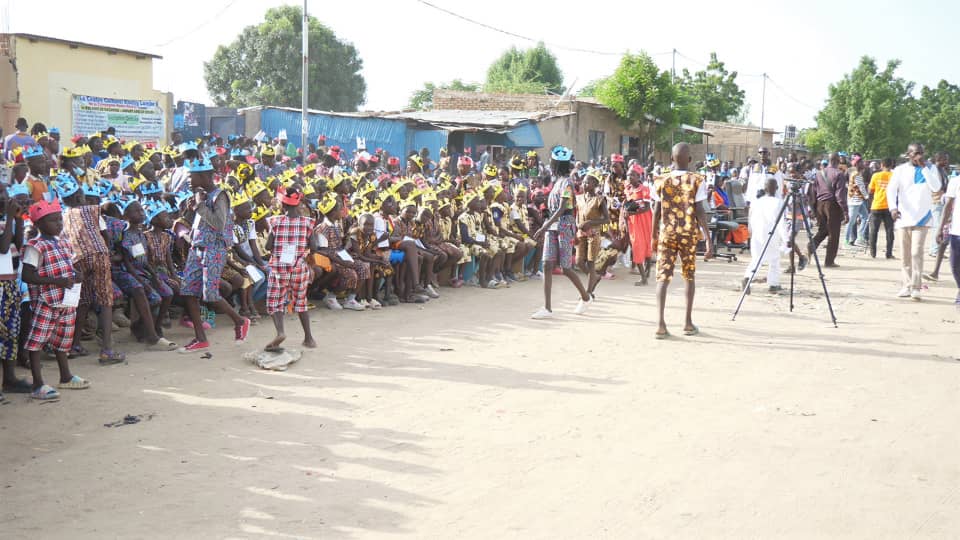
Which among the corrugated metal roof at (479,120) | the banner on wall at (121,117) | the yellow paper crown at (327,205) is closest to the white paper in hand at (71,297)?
the yellow paper crown at (327,205)

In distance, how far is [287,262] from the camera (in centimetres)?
731

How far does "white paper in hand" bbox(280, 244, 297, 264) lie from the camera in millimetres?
7277

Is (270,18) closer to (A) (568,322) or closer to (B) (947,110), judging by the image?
(B) (947,110)

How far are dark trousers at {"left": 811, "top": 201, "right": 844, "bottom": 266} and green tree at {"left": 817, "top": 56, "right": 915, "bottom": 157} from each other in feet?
119

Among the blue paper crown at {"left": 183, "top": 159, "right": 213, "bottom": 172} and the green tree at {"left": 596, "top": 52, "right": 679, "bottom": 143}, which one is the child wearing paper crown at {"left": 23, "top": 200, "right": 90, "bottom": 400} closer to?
the blue paper crown at {"left": 183, "top": 159, "right": 213, "bottom": 172}

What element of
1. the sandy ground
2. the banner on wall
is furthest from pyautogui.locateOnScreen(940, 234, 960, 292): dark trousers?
the banner on wall

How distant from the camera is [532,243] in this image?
508 inches

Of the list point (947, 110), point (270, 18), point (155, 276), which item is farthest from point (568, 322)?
point (947, 110)

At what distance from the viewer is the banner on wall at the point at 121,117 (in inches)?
850

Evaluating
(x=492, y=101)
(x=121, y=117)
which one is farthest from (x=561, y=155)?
(x=492, y=101)

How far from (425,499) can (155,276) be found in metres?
4.60

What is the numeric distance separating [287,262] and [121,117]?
1727 cm

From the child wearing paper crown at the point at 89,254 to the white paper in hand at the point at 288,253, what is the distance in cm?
142

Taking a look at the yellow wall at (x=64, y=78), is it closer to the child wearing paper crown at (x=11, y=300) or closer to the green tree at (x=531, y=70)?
the child wearing paper crown at (x=11, y=300)
